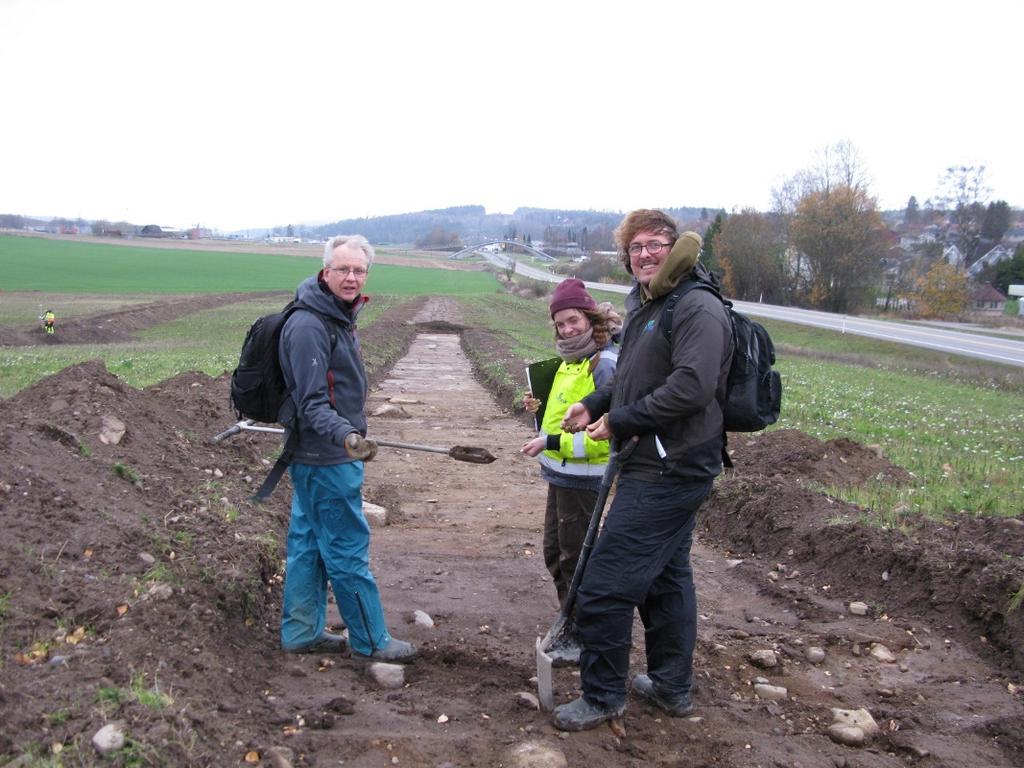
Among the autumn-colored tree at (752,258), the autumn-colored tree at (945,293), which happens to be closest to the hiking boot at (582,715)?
the autumn-colored tree at (945,293)

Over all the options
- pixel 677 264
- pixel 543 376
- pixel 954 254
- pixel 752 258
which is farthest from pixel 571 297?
pixel 954 254

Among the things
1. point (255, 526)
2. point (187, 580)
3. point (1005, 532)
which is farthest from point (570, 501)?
point (1005, 532)

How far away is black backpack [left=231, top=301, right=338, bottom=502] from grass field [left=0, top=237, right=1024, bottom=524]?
440 cm

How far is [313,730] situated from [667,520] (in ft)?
5.80

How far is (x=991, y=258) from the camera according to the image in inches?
3196

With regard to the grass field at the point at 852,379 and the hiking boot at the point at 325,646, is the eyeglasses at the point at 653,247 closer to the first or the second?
the hiking boot at the point at 325,646

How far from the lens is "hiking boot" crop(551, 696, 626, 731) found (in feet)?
12.4

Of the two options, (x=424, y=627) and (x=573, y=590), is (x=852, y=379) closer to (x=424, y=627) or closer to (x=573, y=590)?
(x=424, y=627)

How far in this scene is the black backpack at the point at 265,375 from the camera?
14.1ft

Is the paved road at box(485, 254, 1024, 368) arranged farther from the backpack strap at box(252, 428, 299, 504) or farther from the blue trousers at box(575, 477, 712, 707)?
the backpack strap at box(252, 428, 299, 504)

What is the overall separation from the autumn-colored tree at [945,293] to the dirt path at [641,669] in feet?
187

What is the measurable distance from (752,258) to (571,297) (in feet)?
210

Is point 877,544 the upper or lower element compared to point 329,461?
lower

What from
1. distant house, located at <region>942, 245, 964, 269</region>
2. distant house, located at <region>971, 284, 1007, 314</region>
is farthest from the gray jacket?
distant house, located at <region>942, 245, 964, 269</region>
